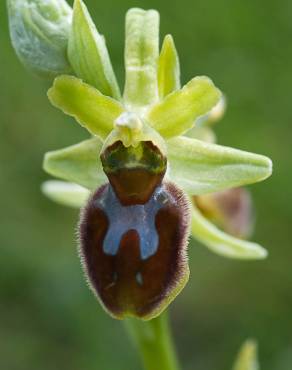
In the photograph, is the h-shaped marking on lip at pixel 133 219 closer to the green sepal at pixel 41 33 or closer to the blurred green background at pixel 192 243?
the green sepal at pixel 41 33

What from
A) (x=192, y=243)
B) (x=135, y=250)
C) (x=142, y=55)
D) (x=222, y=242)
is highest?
(x=142, y=55)

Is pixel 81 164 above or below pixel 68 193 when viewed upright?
above

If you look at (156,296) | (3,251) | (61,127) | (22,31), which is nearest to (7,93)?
(61,127)

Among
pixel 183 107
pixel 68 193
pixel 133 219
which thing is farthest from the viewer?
pixel 68 193

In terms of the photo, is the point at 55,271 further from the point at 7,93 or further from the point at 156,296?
the point at 156,296

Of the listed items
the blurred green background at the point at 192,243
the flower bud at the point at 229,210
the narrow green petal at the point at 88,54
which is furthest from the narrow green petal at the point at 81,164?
the blurred green background at the point at 192,243

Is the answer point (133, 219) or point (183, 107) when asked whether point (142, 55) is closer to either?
point (183, 107)

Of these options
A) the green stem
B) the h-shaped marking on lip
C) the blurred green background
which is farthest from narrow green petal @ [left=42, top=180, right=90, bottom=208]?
the blurred green background

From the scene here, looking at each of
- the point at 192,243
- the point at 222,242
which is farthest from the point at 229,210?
the point at 192,243
